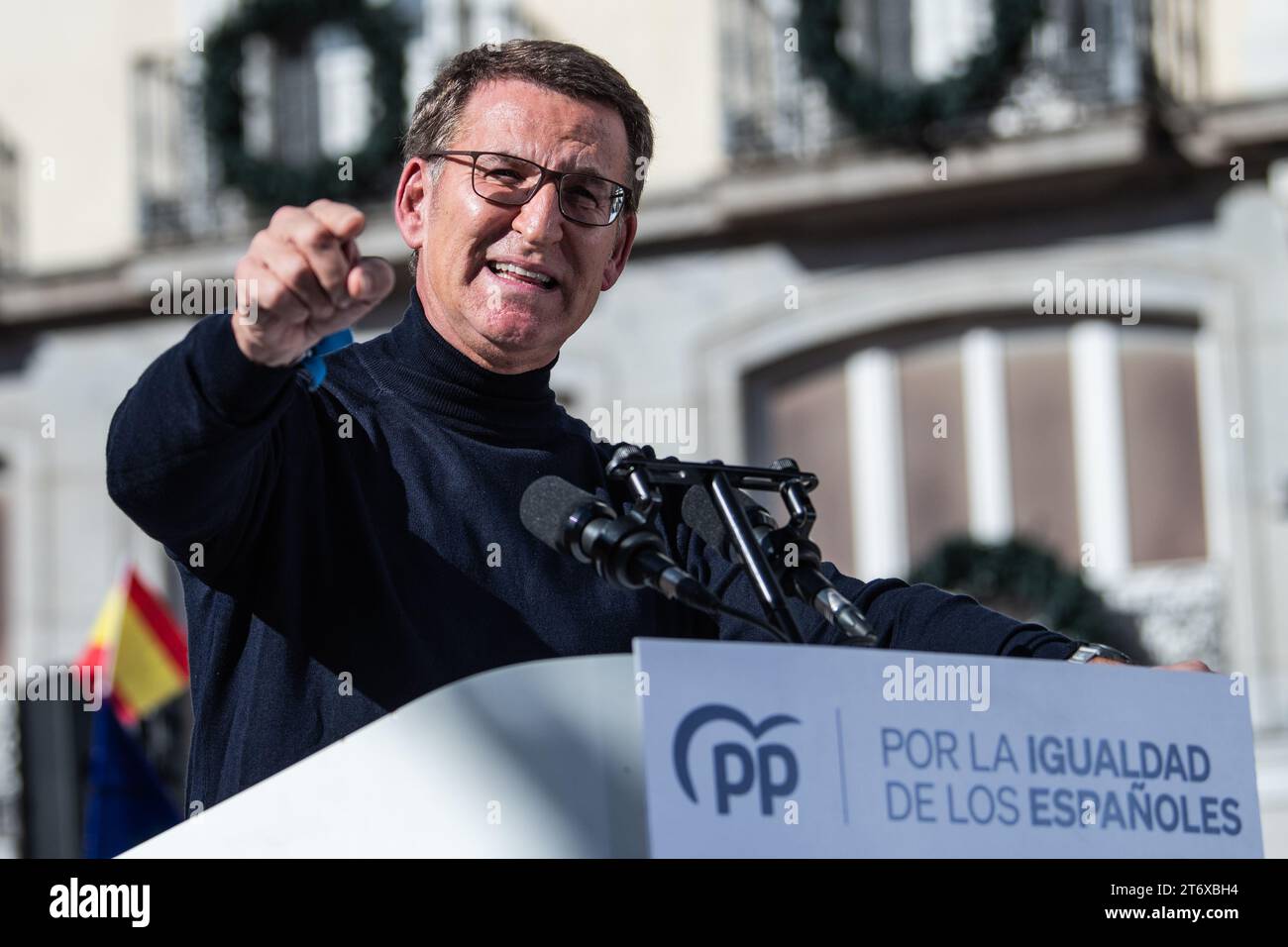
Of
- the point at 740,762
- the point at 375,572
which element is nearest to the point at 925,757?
the point at 740,762

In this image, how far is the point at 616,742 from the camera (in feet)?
6.72

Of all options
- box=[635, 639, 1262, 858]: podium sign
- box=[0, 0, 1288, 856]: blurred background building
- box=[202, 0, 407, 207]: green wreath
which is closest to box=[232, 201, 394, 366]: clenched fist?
box=[635, 639, 1262, 858]: podium sign

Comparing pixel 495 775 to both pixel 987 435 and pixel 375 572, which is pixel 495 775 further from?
pixel 987 435

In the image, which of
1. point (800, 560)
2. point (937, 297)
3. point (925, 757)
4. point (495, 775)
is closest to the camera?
point (495, 775)

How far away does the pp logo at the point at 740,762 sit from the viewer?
2045 mm

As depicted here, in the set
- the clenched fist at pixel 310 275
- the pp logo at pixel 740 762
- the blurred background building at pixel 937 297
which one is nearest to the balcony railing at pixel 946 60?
the blurred background building at pixel 937 297

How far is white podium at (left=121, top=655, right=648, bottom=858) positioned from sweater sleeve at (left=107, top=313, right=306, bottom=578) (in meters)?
0.48

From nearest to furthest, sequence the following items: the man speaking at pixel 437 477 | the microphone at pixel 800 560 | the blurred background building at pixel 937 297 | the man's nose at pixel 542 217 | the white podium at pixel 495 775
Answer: the white podium at pixel 495 775 → the microphone at pixel 800 560 → the man speaking at pixel 437 477 → the man's nose at pixel 542 217 → the blurred background building at pixel 937 297

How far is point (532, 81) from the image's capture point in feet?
10.4

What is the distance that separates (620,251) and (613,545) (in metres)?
1.16

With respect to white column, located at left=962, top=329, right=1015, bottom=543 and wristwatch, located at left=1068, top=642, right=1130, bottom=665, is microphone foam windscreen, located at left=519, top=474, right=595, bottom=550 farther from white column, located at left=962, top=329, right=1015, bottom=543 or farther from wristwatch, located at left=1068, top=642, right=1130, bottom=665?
white column, located at left=962, top=329, right=1015, bottom=543

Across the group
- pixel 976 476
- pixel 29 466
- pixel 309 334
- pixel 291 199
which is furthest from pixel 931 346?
pixel 309 334

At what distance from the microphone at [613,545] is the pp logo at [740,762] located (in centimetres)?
31

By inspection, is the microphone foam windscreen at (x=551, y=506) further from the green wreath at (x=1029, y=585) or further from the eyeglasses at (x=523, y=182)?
the green wreath at (x=1029, y=585)
